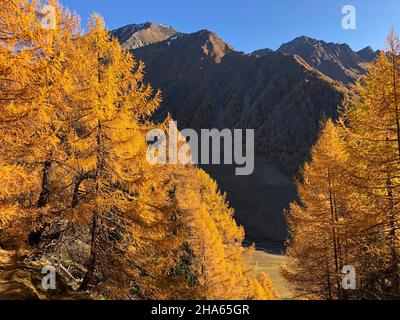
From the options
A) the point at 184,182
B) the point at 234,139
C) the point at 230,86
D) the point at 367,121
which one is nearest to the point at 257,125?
the point at 234,139

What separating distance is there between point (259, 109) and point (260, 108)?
0.60 metres

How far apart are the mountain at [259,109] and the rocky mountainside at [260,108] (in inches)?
9.2

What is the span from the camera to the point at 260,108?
139 m

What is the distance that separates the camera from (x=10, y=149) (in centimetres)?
795

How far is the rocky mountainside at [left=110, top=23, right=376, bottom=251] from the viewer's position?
301 ft

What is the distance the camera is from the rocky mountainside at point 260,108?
91875 millimetres
